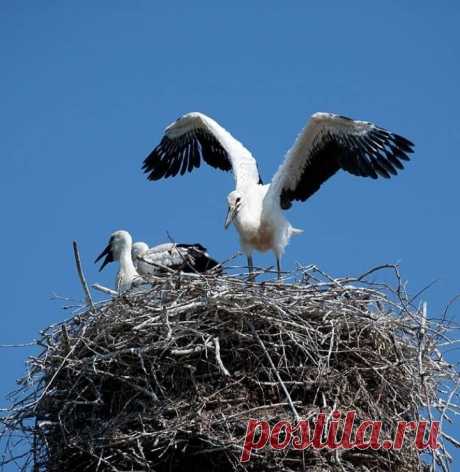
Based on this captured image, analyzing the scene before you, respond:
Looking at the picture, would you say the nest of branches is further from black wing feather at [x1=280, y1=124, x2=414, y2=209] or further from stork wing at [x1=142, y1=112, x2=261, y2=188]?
stork wing at [x1=142, y1=112, x2=261, y2=188]

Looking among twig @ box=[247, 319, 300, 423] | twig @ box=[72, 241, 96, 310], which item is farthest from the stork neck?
twig @ box=[247, 319, 300, 423]

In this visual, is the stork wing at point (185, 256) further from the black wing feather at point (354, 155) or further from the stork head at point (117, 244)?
the black wing feather at point (354, 155)

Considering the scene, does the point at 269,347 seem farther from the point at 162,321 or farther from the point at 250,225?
the point at 250,225

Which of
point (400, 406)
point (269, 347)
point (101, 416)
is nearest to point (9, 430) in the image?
point (101, 416)

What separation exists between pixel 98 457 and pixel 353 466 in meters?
1.24

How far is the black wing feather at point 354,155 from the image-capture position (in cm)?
816

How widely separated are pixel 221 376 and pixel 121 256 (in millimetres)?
3855

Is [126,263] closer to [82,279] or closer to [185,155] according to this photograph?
[185,155]

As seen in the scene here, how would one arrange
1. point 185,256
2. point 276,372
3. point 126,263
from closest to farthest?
point 276,372 → point 185,256 → point 126,263

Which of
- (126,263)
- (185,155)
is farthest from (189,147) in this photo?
(126,263)

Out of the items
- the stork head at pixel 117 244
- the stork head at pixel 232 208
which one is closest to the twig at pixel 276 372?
the stork head at pixel 232 208

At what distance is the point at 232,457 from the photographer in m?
5.92

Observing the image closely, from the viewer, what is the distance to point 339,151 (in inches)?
326

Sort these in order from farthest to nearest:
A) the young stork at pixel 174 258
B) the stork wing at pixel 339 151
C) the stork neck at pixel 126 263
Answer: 1. the stork neck at pixel 126 263
2. the young stork at pixel 174 258
3. the stork wing at pixel 339 151
